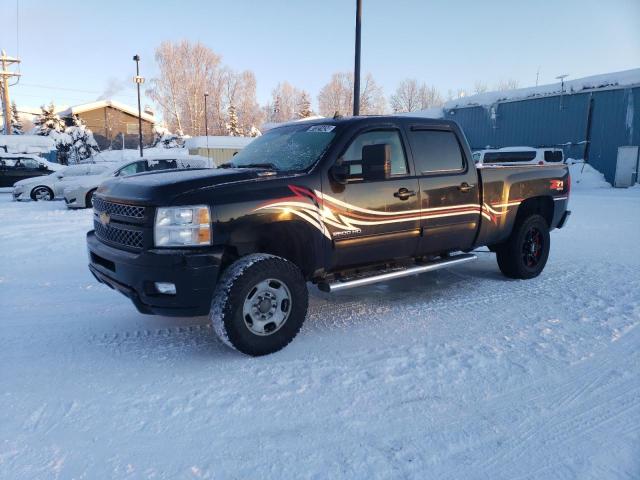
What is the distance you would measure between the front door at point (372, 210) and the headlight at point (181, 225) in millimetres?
1045

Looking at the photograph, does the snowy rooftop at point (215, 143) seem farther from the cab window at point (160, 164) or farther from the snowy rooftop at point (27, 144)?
the cab window at point (160, 164)

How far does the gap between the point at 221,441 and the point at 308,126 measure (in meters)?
3.02

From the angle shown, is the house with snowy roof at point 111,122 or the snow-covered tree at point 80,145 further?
the house with snowy roof at point 111,122

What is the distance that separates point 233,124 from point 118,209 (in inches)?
2442

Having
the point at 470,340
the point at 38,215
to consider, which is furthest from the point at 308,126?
the point at 38,215

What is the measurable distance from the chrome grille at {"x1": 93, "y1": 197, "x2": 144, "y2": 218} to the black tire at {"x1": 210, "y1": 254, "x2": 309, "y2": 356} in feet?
2.59

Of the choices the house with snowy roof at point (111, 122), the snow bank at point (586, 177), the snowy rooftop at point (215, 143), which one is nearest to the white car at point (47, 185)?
the snow bank at point (586, 177)

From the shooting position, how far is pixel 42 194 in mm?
15805

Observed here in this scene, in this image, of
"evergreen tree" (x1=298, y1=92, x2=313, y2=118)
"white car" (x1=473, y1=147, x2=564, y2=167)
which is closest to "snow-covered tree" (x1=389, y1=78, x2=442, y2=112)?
"evergreen tree" (x1=298, y1=92, x2=313, y2=118)

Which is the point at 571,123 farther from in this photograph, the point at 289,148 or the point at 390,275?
the point at 289,148

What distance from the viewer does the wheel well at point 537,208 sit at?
573 centimetres

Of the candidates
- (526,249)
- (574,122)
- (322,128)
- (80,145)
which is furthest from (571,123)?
(80,145)

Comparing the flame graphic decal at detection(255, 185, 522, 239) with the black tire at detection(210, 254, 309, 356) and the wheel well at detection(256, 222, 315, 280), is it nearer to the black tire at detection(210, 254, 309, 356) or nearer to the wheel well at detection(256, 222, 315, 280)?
the wheel well at detection(256, 222, 315, 280)

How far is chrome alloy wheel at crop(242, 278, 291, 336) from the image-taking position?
350cm
